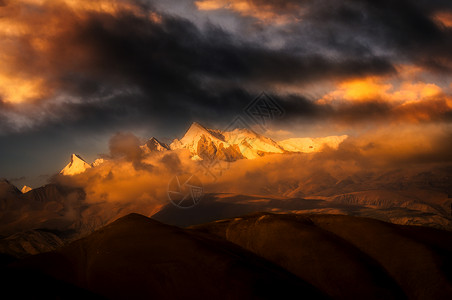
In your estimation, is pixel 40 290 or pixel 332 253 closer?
pixel 40 290

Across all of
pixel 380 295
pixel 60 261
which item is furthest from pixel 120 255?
pixel 380 295

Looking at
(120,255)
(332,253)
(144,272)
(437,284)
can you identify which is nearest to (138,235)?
(120,255)

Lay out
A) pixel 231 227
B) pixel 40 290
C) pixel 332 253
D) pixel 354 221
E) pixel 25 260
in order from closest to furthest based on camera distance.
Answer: pixel 40 290, pixel 25 260, pixel 332 253, pixel 354 221, pixel 231 227

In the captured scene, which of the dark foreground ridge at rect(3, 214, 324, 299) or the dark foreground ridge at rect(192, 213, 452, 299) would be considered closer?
the dark foreground ridge at rect(3, 214, 324, 299)

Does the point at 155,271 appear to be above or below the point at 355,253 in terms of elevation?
below

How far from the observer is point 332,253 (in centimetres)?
5359

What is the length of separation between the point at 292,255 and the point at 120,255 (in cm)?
2885

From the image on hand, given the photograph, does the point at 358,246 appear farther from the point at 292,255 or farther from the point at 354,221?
the point at 292,255

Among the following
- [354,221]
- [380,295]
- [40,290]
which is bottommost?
[380,295]

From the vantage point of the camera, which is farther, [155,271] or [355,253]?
[355,253]

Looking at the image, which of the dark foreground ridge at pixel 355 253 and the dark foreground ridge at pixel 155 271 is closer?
the dark foreground ridge at pixel 155 271

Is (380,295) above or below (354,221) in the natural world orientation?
below

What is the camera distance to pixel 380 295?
44.8 m

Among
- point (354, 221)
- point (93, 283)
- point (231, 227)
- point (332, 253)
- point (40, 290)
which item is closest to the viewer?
point (40, 290)
